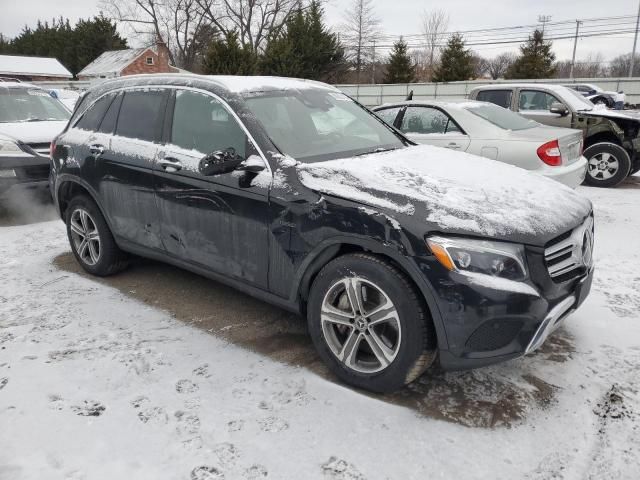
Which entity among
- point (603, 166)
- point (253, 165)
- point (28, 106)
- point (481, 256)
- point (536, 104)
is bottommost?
point (603, 166)

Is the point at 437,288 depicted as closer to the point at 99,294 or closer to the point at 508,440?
the point at 508,440

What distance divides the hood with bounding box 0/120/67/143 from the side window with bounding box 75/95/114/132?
314cm

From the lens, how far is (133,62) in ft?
169

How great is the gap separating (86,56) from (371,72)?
34.5 metres

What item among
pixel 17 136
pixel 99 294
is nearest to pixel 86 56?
pixel 17 136

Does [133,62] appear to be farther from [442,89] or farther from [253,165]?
[253,165]

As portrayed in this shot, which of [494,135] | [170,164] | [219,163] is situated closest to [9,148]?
[170,164]

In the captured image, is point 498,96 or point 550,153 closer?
point 550,153

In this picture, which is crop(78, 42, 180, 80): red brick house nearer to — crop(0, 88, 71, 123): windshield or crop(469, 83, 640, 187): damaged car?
crop(0, 88, 71, 123): windshield

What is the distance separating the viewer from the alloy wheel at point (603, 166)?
344 inches

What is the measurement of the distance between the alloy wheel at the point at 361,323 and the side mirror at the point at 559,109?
23.9 ft

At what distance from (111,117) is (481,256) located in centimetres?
332

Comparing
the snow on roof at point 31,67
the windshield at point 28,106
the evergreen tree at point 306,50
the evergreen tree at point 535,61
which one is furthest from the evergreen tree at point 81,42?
the windshield at point 28,106

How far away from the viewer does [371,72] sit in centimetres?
5466
